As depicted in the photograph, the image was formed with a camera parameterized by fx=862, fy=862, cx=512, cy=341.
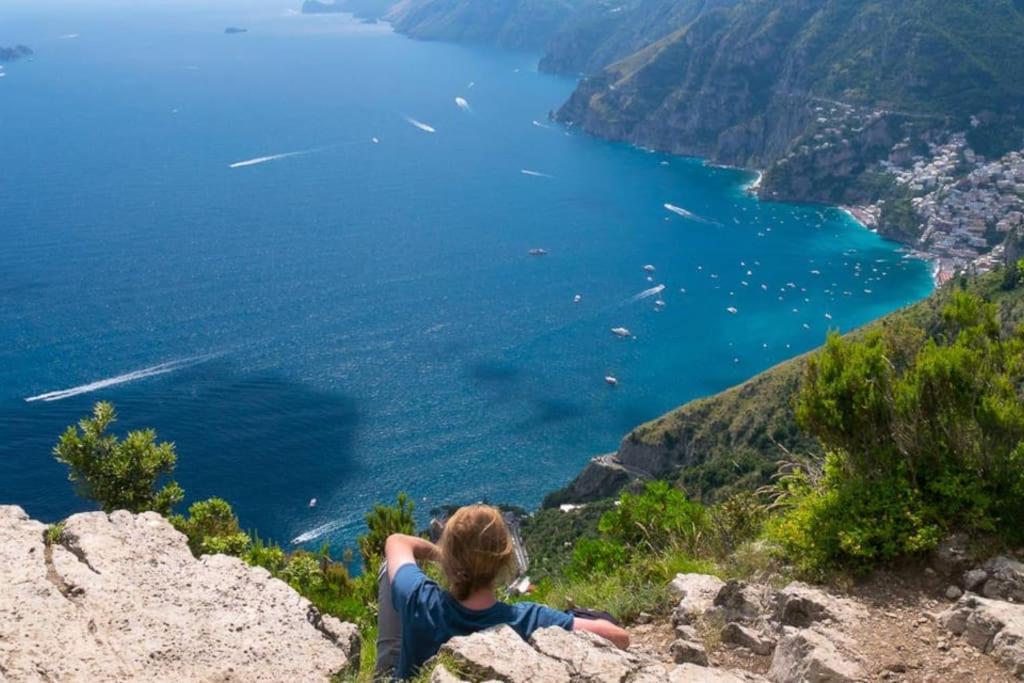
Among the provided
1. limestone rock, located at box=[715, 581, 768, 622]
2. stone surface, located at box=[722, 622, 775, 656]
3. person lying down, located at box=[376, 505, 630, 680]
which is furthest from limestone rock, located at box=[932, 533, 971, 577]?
person lying down, located at box=[376, 505, 630, 680]

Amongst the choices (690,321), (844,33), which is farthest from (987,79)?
(690,321)

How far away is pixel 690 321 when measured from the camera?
78.8m

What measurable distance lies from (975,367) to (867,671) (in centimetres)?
282

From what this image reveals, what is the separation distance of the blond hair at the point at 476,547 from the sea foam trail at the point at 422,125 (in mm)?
138903

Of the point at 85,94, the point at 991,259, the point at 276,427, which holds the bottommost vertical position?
the point at 276,427

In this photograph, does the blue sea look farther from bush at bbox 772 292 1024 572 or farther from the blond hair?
the blond hair

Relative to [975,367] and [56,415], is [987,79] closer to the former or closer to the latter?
[56,415]

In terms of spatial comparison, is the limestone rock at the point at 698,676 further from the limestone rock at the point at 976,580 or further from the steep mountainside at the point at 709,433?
the steep mountainside at the point at 709,433

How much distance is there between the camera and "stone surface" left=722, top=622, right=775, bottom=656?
638cm

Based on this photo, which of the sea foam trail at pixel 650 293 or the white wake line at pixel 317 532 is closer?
the white wake line at pixel 317 532

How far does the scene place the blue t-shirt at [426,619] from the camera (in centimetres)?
485

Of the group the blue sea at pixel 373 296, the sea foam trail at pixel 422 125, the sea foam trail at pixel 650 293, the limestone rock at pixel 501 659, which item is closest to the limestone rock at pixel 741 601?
the limestone rock at pixel 501 659

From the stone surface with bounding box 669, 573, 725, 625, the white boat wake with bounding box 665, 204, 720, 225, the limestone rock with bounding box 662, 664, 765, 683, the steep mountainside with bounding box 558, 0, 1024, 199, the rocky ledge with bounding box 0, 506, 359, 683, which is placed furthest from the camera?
the steep mountainside with bounding box 558, 0, 1024, 199

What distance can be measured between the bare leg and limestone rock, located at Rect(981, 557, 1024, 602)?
4371 millimetres
